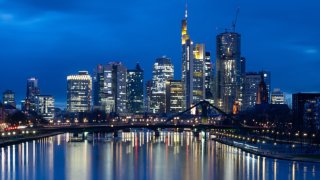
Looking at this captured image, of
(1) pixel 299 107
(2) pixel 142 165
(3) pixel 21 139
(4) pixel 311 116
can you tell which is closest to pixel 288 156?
(2) pixel 142 165

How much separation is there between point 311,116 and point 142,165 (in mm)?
58994

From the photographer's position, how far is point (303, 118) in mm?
147000

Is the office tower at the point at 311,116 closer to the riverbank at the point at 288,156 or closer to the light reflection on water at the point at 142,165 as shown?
the light reflection on water at the point at 142,165

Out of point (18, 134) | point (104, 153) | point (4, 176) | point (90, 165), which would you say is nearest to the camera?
point (4, 176)

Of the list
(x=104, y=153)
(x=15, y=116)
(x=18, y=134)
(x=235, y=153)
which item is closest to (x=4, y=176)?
(x=104, y=153)

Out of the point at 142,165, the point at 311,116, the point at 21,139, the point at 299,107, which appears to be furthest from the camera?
the point at 299,107

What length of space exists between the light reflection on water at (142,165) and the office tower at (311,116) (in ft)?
79.6

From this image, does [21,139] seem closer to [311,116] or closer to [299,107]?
[311,116]

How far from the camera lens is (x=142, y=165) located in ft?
284

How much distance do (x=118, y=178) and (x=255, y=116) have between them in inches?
4187

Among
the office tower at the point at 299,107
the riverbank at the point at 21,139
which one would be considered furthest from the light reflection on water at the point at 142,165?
the office tower at the point at 299,107

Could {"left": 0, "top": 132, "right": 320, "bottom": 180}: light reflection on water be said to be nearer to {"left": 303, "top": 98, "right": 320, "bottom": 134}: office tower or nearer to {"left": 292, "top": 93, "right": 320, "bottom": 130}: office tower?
{"left": 303, "top": 98, "right": 320, "bottom": 134}: office tower

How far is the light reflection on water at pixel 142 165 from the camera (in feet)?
248

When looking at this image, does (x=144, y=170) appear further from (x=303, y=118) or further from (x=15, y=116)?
(x=15, y=116)
